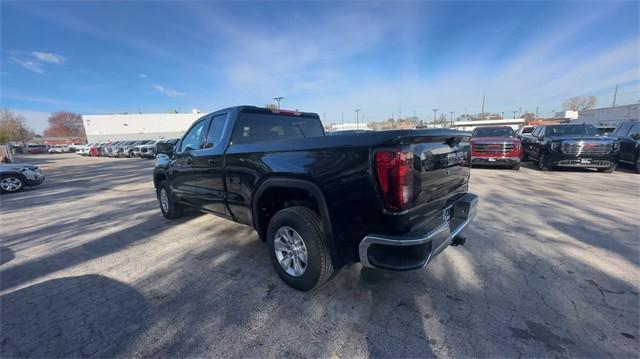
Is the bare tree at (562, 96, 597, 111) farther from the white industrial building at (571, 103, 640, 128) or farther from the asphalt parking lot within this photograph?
the asphalt parking lot

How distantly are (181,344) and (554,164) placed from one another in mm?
11834

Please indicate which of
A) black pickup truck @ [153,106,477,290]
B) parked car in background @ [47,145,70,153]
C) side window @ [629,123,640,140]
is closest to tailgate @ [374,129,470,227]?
black pickup truck @ [153,106,477,290]

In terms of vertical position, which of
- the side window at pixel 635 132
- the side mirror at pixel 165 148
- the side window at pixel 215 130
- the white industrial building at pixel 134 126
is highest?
the white industrial building at pixel 134 126

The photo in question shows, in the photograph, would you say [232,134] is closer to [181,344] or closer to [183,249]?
[183,249]

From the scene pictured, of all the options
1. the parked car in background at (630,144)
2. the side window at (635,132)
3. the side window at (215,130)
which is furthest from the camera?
the side window at (635,132)

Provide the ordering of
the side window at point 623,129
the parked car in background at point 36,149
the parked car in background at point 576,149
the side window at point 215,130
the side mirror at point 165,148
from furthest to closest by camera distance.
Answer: the parked car in background at point 36,149
the side window at point 623,129
the parked car in background at point 576,149
the side mirror at point 165,148
the side window at point 215,130

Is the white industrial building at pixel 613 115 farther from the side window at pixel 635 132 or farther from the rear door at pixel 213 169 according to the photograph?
the rear door at pixel 213 169

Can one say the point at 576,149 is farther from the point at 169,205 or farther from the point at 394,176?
the point at 169,205

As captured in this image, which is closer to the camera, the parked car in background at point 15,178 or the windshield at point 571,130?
the windshield at point 571,130

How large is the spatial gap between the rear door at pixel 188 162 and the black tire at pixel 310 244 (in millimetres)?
2093

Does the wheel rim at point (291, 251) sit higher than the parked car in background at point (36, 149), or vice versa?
the parked car in background at point (36, 149)

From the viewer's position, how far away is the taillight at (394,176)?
2066mm

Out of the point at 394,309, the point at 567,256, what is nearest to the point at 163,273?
the point at 394,309

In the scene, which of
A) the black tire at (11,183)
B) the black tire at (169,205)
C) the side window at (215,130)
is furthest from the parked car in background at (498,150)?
the black tire at (11,183)
